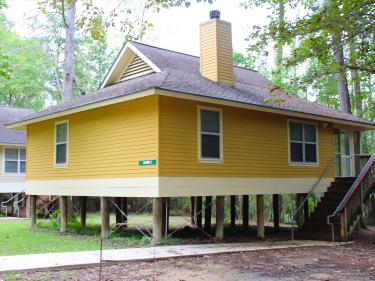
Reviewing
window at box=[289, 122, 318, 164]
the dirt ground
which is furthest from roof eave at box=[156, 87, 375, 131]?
the dirt ground

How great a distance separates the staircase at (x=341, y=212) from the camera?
1457 centimetres

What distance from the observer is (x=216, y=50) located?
15.5 m

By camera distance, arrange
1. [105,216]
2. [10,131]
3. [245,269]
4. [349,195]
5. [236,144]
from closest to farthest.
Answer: [245,269] < [236,144] < [105,216] < [349,195] < [10,131]

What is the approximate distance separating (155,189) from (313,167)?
730 centimetres

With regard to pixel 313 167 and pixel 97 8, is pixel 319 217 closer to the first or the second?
pixel 313 167

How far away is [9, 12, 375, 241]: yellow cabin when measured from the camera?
497 inches

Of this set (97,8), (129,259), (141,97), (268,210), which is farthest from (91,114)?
(268,210)

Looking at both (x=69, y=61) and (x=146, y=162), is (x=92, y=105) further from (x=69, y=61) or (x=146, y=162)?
(x=69, y=61)

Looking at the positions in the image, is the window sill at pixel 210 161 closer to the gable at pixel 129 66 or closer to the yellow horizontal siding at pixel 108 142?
the yellow horizontal siding at pixel 108 142

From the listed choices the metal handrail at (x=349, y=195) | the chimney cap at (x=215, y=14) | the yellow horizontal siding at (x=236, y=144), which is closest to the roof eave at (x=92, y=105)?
the yellow horizontal siding at (x=236, y=144)

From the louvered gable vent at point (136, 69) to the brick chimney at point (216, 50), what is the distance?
1857 mm

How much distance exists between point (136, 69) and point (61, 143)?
359 centimetres

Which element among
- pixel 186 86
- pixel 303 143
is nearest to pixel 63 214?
pixel 186 86

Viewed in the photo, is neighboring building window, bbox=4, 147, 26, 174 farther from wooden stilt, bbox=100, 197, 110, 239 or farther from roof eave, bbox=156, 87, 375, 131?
roof eave, bbox=156, 87, 375, 131
